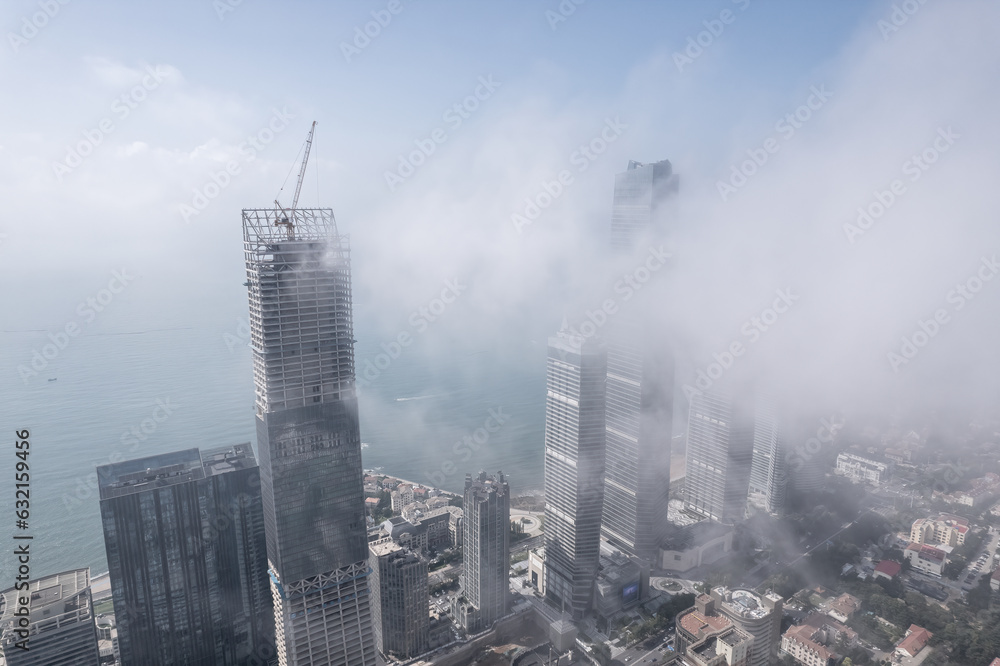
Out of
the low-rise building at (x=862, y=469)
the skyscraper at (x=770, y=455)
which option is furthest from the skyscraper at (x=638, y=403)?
the low-rise building at (x=862, y=469)

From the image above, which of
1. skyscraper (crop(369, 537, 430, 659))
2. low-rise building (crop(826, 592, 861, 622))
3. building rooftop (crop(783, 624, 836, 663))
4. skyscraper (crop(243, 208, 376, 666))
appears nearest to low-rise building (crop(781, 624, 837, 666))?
building rooftop (crop(783, 624, 836, 663))

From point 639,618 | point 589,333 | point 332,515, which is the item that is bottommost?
point 639,618

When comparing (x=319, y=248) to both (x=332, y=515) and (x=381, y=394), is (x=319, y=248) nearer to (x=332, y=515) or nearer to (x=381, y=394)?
(x=332, y=515)

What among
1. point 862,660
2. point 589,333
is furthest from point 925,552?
point 589,333

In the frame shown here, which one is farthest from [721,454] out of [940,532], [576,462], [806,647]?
[576,462]

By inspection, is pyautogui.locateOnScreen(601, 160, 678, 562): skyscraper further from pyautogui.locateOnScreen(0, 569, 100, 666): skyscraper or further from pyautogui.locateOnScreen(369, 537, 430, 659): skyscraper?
pyautogui.locateOnScreen(0, 569, 100, 666): skyscraper

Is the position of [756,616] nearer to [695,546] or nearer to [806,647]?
[806,647]
